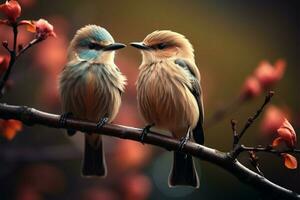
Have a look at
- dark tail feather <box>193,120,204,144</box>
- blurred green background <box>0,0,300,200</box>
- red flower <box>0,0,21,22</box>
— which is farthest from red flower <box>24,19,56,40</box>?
blurred green background <box>0,0,300,200</box>

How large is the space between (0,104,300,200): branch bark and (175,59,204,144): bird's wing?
215mm

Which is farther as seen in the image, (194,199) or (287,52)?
(287,52)

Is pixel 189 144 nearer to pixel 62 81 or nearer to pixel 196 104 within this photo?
pixel 196 104

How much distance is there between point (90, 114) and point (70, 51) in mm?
389

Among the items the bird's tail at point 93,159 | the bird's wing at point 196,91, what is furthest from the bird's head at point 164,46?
the bird's tail at point 93,159

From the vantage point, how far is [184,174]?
2646 mm

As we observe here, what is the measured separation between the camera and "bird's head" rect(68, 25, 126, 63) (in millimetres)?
2092

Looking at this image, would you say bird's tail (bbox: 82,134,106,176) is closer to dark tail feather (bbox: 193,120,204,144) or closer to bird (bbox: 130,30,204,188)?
bird (bbox: 130,30,204,188)

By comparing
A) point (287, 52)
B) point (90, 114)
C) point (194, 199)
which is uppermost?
point (90, 114)

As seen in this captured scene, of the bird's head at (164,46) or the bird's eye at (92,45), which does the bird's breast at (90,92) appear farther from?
→ the bird's head at (164,46)

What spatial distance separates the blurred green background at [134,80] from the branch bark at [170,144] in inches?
44.7

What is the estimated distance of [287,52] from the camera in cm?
523

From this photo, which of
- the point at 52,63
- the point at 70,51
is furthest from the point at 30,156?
the point at 70,51

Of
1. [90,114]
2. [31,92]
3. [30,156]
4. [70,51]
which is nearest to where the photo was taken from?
[70,51]
